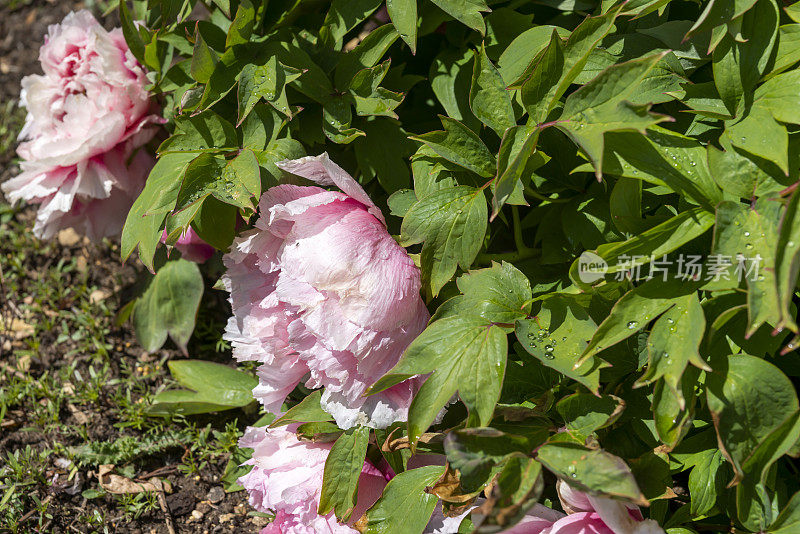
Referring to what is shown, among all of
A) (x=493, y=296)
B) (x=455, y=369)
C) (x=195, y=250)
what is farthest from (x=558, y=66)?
(x=195, y=250)

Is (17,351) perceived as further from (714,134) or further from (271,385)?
(714,134)

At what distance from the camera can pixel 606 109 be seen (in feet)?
3.07

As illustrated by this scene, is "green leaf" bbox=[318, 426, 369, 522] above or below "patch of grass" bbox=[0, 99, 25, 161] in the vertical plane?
below

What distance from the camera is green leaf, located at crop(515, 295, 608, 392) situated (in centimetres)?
99

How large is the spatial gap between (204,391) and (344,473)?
1.76ft

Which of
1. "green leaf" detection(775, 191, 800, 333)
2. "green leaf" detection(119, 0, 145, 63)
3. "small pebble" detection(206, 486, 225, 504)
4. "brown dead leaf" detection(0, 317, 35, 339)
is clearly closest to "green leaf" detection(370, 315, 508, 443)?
"green leaf" detection(775, 191, 800, 333)

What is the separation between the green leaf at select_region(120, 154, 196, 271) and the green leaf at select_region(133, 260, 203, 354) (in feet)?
1.51

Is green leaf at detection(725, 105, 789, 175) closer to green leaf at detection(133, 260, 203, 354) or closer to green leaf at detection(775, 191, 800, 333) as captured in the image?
green leaf at detection(775, 191, 800, 333)

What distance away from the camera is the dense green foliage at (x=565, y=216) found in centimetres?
92

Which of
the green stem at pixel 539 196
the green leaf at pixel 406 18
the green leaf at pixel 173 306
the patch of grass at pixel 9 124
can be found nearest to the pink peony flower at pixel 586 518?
the green stem at pixel 539 196

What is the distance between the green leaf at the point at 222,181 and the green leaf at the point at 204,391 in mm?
557

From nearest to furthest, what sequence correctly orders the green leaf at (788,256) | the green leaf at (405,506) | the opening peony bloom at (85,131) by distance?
the green leaf at (788,256) < the green leaf at (405,506) < the opening peony bloom at (85,131)

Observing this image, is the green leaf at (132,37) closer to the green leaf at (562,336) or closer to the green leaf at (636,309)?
the green leaf at (562,336)

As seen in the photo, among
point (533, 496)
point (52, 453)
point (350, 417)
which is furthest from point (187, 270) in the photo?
point (533, 496)
